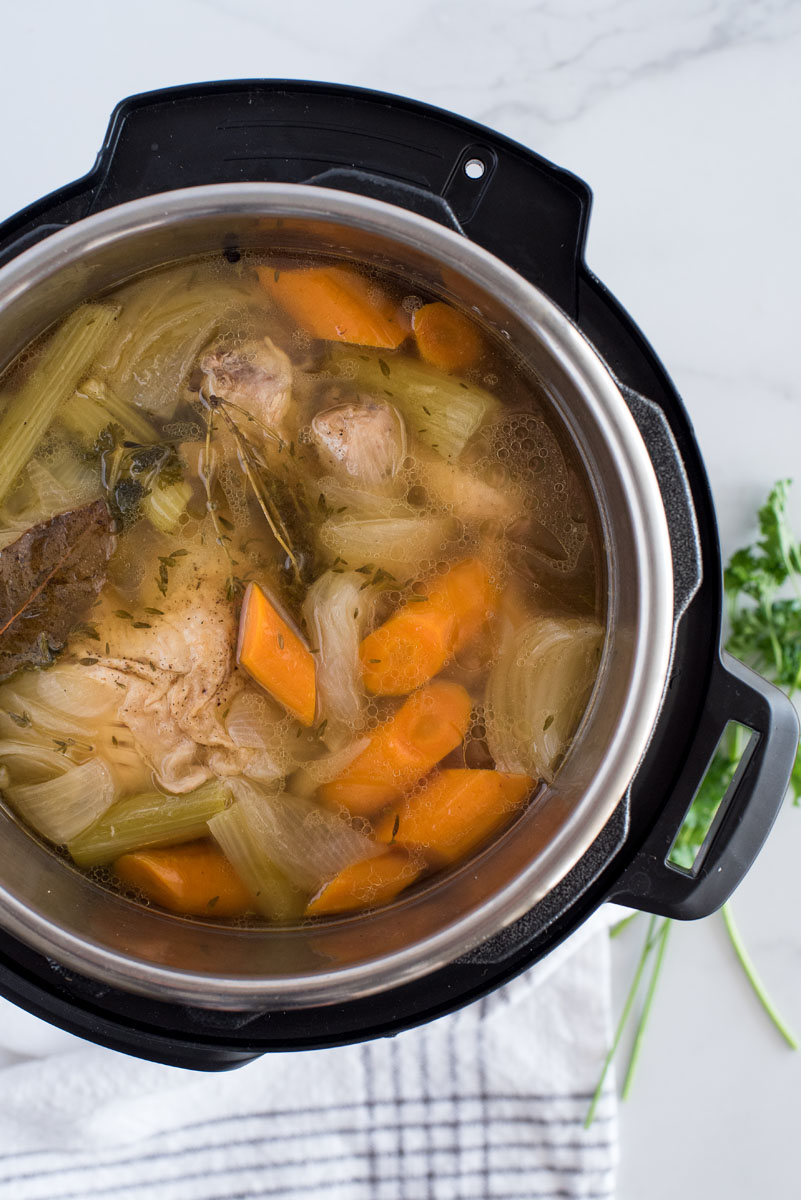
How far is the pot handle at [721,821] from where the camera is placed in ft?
4.20

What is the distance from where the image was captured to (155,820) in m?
1.32

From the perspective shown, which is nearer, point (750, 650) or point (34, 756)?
point (34, 756)

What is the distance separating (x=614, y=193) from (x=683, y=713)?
37.2 inches

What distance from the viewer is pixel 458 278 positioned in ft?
4.01

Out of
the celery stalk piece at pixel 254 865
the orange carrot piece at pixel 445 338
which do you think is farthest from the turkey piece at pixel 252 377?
the celery stalk piece at pixel 254 865

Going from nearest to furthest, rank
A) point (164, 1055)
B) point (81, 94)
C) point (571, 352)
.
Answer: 1. point (571, 352)
2. point (164, 1055)
3. point (81, 94)

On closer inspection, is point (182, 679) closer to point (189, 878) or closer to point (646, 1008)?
point (189, 878)

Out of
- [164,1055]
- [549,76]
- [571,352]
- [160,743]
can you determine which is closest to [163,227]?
[571,352]

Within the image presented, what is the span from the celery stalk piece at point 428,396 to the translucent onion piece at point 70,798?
25.3 inches

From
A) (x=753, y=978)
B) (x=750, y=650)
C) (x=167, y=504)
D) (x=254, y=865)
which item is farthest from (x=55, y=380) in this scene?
(x=753, y=978)

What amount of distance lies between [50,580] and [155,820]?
1.17ft

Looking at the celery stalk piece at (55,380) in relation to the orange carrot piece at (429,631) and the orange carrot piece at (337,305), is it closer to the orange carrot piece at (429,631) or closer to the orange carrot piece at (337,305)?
the orange carrot piece at (337,305)

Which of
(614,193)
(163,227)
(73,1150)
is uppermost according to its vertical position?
(614,193)

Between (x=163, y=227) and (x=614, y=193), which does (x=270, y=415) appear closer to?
(x=163, y=227)
